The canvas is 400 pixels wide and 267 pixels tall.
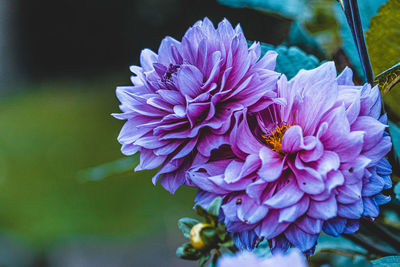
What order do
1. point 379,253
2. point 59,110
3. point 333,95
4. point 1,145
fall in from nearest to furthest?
point 333,95 → point 379,253 → point 1,145 → point 59,110

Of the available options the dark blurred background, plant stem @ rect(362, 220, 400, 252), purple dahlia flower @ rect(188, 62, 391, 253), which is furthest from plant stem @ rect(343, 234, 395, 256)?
the dark blurred background

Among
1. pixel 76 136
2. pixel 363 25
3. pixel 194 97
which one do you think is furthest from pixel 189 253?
pixel 76 136

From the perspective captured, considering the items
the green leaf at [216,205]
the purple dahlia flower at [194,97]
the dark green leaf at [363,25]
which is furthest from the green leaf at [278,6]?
the green leaf at [216,205]

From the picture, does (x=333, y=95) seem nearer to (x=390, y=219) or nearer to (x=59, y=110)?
(x=390, y=219)

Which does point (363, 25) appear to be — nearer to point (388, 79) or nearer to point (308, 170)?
point (388, 79)

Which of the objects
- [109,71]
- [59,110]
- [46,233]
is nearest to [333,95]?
[46,233]

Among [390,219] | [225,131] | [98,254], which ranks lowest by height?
[98,254]

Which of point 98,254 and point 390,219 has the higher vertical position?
point 390,219

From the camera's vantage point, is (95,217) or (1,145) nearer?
(95,217)
